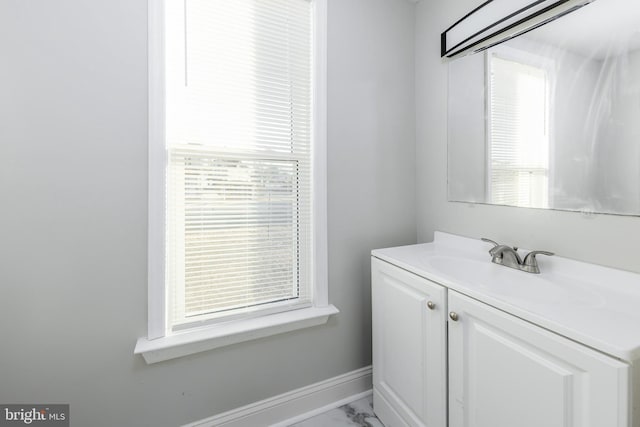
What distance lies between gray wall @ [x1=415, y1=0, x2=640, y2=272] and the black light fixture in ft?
0.31

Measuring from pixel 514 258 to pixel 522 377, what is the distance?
55 cm

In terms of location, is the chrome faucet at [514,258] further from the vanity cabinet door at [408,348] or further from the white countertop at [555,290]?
the vanity cabinet door at [408,348]

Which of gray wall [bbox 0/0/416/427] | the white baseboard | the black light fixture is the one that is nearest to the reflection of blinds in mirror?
the black light fixture

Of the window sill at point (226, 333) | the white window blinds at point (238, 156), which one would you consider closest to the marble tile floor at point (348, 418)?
the window sill at point (226, 333)

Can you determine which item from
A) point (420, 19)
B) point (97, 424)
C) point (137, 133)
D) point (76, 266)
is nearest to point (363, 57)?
point (420, 19)

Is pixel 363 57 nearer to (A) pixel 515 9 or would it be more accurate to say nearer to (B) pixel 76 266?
(A) pixel 515 9

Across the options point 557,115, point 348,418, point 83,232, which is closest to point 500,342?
point 557,115

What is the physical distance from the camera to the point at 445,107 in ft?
5.26

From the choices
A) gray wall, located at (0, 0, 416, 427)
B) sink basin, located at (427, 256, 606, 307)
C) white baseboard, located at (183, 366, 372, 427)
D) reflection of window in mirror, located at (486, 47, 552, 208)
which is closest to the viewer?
sink basin, located at (427, 256, 606, 307)

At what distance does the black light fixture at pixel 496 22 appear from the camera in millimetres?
1108

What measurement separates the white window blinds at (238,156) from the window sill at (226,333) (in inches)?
2.4

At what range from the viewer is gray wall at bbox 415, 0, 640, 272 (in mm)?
989

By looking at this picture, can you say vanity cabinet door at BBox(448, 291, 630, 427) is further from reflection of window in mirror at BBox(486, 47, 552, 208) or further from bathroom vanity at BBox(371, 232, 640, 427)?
reflection of window in mirror at BBox(486, 47, 552, 208)

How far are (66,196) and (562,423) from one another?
1768mm
